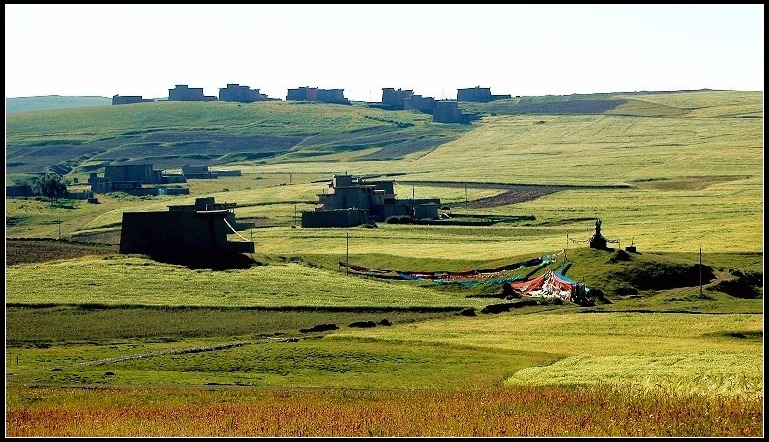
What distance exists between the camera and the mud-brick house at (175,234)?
271 feet

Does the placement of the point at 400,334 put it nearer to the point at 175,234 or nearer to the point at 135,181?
the point at 175,234

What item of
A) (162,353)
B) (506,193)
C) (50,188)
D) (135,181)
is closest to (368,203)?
(506,193)

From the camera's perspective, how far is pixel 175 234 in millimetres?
82688

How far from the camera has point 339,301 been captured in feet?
227

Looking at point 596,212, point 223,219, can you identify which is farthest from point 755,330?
point 596,212

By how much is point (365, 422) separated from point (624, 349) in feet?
75.6

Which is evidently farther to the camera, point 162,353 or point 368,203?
point 368,203

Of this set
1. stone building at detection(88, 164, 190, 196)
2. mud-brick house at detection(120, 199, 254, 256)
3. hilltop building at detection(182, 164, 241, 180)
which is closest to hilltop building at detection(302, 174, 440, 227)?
mud-brick house at detection(120, 199, 254, 256)

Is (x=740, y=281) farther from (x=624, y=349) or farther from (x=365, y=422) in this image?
(x=365, y=422)

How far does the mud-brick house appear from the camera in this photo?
8256 cm

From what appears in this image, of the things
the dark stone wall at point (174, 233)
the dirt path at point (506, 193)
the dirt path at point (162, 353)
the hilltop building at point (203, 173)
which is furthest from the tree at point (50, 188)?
the dirt path at point (162, 353)

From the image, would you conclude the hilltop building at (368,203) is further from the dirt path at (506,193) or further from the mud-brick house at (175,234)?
the mud-brick house at (175,234)

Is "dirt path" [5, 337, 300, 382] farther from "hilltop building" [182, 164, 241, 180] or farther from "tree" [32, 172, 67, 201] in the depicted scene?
"hilltop building" [182, 164, 241, 180]

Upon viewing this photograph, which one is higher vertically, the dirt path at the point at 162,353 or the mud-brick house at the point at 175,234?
the mud-brick house at the point at 175,234
